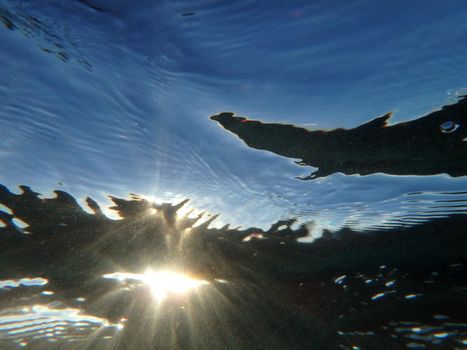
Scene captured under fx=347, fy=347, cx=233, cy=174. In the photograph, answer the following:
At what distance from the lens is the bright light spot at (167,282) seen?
11.6 m

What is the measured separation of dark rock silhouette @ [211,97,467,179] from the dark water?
0.04 meters

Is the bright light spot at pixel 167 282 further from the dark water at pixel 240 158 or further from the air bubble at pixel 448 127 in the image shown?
the air bubble at pixel 448 127

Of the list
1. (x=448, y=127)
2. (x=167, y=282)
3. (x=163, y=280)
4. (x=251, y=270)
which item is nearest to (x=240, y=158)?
(x=448, y=127)

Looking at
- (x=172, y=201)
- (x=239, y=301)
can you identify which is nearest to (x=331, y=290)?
(x=239, y=301)

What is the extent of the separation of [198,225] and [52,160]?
393 cm

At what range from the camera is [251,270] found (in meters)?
11.2

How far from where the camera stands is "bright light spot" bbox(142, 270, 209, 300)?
11.6 meters

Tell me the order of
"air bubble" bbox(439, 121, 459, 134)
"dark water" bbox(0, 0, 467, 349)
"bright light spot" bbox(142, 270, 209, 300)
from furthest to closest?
"bright light spot" bbox(142, 270, 209, 300), "air bubble" bbox(439, 121, 459, 134), "dark water" bbox(0, 0, 467, 349)

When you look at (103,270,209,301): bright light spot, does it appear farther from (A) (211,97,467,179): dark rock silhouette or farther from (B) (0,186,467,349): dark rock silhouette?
(A) (211,97,467,179): dark rock silhouette

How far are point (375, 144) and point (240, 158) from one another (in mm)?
2572

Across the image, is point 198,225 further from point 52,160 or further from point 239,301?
point 239,301

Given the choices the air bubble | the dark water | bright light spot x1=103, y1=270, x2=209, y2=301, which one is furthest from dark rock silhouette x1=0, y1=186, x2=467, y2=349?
the air bubble

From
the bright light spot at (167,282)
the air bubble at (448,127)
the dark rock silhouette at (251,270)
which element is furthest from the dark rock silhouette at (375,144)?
the bright light spot at (167,282)

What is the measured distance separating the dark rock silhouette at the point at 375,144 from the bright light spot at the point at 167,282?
22.3ft
